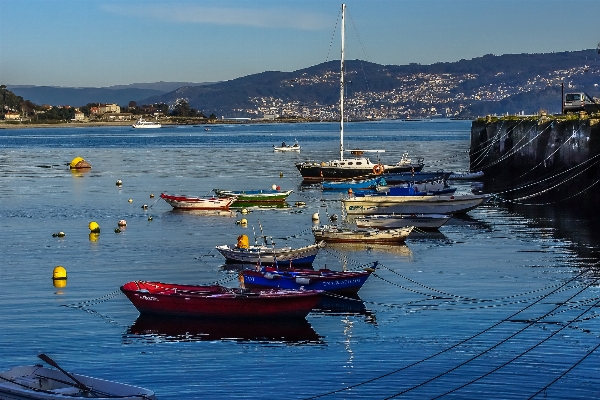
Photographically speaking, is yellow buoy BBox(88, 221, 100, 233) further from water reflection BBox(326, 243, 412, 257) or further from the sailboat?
the sailboat

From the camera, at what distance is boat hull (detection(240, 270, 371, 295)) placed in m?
27.7

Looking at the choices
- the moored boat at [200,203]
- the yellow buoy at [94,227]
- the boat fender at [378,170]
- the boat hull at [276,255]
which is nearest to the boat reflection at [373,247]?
the boat hull at [276,255]

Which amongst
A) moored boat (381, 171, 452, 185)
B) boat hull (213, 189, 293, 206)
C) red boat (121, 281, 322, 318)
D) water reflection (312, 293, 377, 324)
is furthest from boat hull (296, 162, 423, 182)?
red boat (121, 281, 322, 318)

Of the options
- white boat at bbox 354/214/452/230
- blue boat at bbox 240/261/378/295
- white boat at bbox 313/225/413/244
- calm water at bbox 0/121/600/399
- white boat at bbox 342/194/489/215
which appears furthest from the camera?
white boat at bbox 342/194/489/215

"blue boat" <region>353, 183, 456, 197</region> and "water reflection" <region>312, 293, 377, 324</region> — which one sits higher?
"blue boat" <region>353, 183, 456, 197</region>

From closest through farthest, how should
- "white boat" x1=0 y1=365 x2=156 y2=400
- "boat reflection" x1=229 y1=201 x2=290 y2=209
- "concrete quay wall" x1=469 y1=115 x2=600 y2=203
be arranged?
"white boat" x1=0 y1=365 x2=156 y2=400, "concrete quay wall" x1=469 y1=115 x2=600 y2=203, "boat reflection" x1=229 y1=201 x2=290 y2=209

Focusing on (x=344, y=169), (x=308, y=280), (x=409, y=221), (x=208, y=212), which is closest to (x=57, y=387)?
(x=308, y=280)

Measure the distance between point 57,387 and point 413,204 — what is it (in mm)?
31769

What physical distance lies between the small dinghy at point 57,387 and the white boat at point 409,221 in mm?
26023

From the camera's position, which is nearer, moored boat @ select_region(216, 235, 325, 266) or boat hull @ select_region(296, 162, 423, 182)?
moored boat @ select_region(216, 235, 325, 266)

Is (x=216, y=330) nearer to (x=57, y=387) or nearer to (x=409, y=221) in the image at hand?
(x=57, y=387)

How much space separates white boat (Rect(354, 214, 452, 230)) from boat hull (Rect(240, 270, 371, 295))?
1436cm

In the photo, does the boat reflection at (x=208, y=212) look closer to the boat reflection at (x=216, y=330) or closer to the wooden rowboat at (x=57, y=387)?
the boat reflection at (x=216, y=330)

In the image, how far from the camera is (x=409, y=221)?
4303 cm
